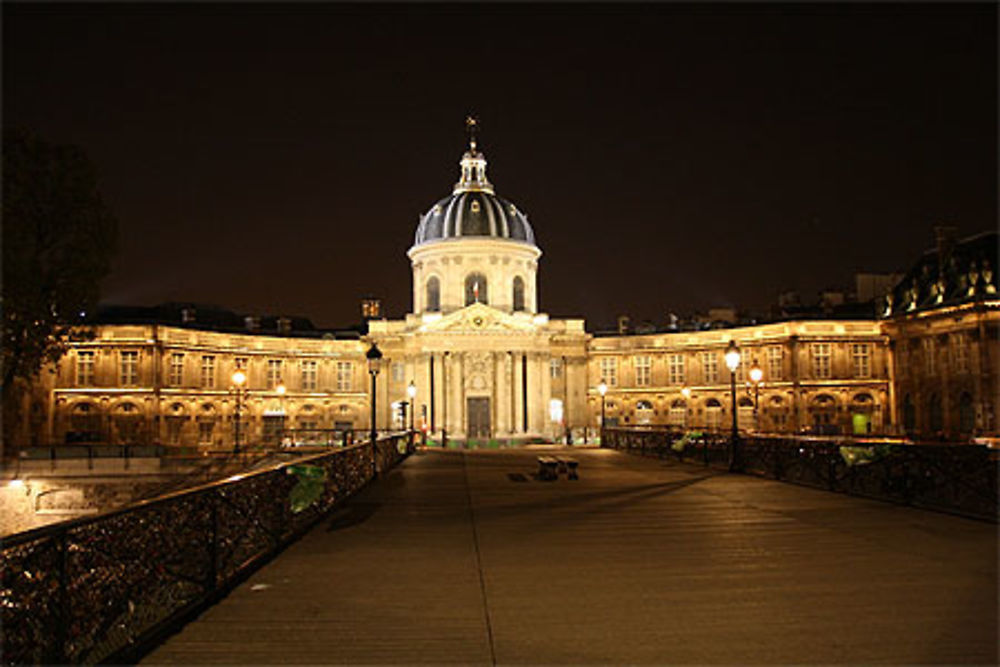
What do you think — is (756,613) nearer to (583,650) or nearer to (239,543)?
(583,650)

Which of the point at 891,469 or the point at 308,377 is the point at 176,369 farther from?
the point at 891,469

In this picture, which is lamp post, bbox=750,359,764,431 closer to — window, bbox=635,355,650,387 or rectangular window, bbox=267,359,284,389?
window, bbox=635,355,650,387

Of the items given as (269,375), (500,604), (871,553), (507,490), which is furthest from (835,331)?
(500,604)

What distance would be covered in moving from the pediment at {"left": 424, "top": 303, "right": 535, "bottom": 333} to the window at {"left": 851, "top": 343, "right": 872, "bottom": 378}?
25307 millimetres

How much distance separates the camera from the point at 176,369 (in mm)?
64375

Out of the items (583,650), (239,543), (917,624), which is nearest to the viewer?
(583,650)

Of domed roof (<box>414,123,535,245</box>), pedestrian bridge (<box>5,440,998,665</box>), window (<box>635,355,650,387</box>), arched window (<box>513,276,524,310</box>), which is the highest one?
domed roof (<box>414,123,535,245</box>)

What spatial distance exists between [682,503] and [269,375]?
5781 cm

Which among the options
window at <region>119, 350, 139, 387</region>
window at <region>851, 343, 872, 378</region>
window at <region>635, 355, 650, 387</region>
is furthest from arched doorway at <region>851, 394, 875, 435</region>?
window at <region>119, 350, 139, 387</region>

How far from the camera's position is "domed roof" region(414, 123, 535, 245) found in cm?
7206

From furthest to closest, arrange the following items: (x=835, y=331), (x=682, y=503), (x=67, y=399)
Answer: (x=835, y=331) < (x=67, y=399) < (x=682, y=503)

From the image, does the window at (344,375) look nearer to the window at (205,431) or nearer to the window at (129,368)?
the window at (205,431)

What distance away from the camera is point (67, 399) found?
60.4 meters

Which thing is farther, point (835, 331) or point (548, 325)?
point (548, 325)
